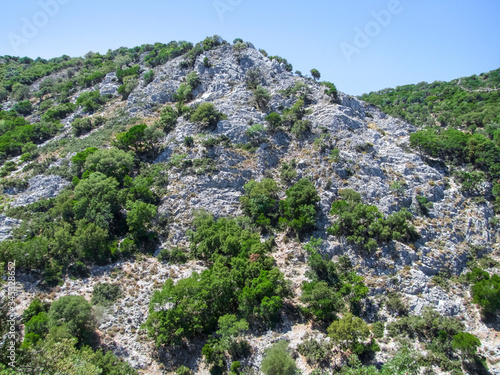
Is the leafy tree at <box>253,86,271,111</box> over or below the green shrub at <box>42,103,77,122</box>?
below

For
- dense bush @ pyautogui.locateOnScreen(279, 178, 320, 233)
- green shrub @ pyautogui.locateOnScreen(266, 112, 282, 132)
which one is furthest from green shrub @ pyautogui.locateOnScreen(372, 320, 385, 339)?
green shrub @ pyautogui.locateOnScreen(266, 112, 282, 132)

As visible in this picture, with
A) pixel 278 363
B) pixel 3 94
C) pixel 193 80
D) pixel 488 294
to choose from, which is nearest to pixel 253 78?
pixel 193 80

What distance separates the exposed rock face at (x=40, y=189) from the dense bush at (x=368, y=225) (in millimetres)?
54810

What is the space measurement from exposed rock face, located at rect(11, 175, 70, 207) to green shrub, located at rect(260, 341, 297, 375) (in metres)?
52.1

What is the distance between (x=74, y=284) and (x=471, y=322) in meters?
57.8

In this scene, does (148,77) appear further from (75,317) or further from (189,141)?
(75,317)

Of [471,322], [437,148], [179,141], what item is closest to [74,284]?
[179,141]

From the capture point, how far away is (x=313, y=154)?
223 ft

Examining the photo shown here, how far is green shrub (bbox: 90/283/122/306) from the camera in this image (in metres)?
42.3

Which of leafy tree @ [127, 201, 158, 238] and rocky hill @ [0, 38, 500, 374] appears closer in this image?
rocky hill @ [0, 38, 500, 374]

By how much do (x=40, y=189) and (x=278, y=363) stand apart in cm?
5691

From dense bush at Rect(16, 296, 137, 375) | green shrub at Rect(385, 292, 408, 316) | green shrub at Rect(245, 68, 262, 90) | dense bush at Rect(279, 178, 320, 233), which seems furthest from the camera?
green shrub at Rect(245, 68, 262, 90)

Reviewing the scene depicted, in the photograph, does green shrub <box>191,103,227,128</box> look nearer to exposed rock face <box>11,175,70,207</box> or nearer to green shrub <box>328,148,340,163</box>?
green shrub <box>328,148,340,163</box>

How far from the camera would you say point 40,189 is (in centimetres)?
6069
